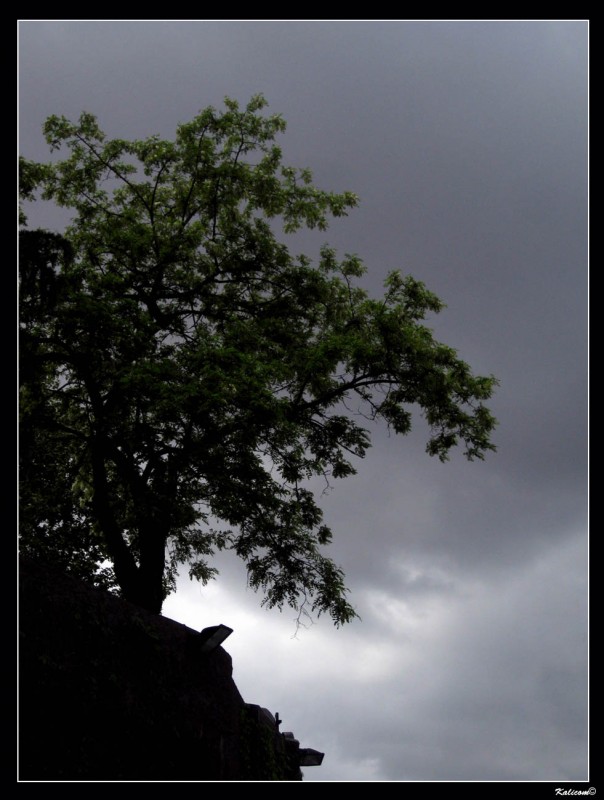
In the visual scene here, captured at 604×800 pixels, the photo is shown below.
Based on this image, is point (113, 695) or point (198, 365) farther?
point (198, 365)

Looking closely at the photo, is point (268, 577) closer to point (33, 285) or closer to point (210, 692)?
point (210, 692)

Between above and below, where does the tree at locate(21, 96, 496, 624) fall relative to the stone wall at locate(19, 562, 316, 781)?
above

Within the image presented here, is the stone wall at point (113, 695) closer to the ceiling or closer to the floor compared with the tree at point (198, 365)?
closer to the floor

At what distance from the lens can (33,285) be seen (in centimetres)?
1201

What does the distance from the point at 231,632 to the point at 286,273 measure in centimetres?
1050

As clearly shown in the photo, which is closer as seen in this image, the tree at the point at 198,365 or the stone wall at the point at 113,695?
the stone wall at the point at 113,695

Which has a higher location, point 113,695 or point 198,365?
point 198,365

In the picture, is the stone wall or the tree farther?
the tree

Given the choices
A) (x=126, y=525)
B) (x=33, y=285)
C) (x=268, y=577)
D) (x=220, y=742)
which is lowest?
(x=220, y=742)
